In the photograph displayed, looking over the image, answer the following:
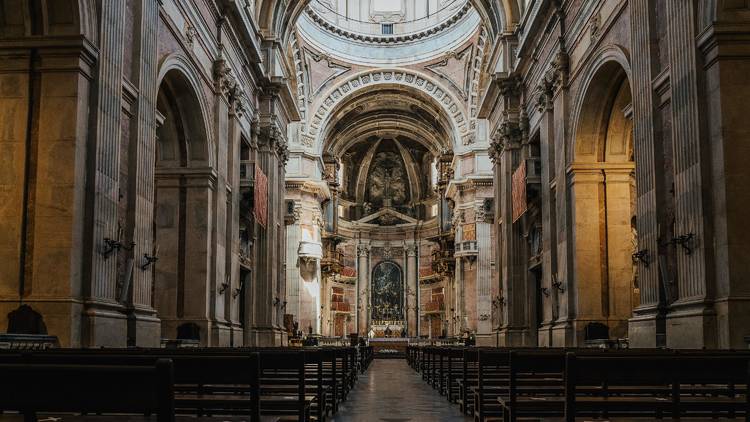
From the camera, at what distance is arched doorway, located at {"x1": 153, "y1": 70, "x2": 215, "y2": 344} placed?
18.0m

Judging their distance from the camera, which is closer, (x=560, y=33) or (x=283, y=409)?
(x=283, y=409)

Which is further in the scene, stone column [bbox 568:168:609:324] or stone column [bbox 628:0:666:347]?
stone column [bbox 568:168:609:324]

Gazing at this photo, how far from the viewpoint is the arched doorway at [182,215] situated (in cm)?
1803

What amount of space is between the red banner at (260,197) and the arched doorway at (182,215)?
13.7ft

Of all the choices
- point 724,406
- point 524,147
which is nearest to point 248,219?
point 524,147

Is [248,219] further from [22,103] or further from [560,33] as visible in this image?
[22,103]

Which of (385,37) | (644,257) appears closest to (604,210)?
(644,257)

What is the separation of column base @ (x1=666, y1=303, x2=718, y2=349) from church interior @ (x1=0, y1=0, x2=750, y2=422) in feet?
0.12

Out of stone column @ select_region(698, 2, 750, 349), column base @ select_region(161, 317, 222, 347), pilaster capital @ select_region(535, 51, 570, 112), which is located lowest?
column base @ select_region(161, 317, 222, 347)

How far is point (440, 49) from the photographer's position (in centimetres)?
4197

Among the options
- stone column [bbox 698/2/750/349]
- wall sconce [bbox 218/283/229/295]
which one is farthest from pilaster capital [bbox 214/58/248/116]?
stone column [bbox 698/2/750/349]

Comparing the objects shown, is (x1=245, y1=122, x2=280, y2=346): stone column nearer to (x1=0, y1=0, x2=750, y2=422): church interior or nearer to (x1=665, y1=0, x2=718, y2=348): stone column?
(x1=0, y1=0, x2=750, y2=422): church interior

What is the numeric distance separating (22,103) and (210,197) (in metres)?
7.59

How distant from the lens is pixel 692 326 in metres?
10.8
